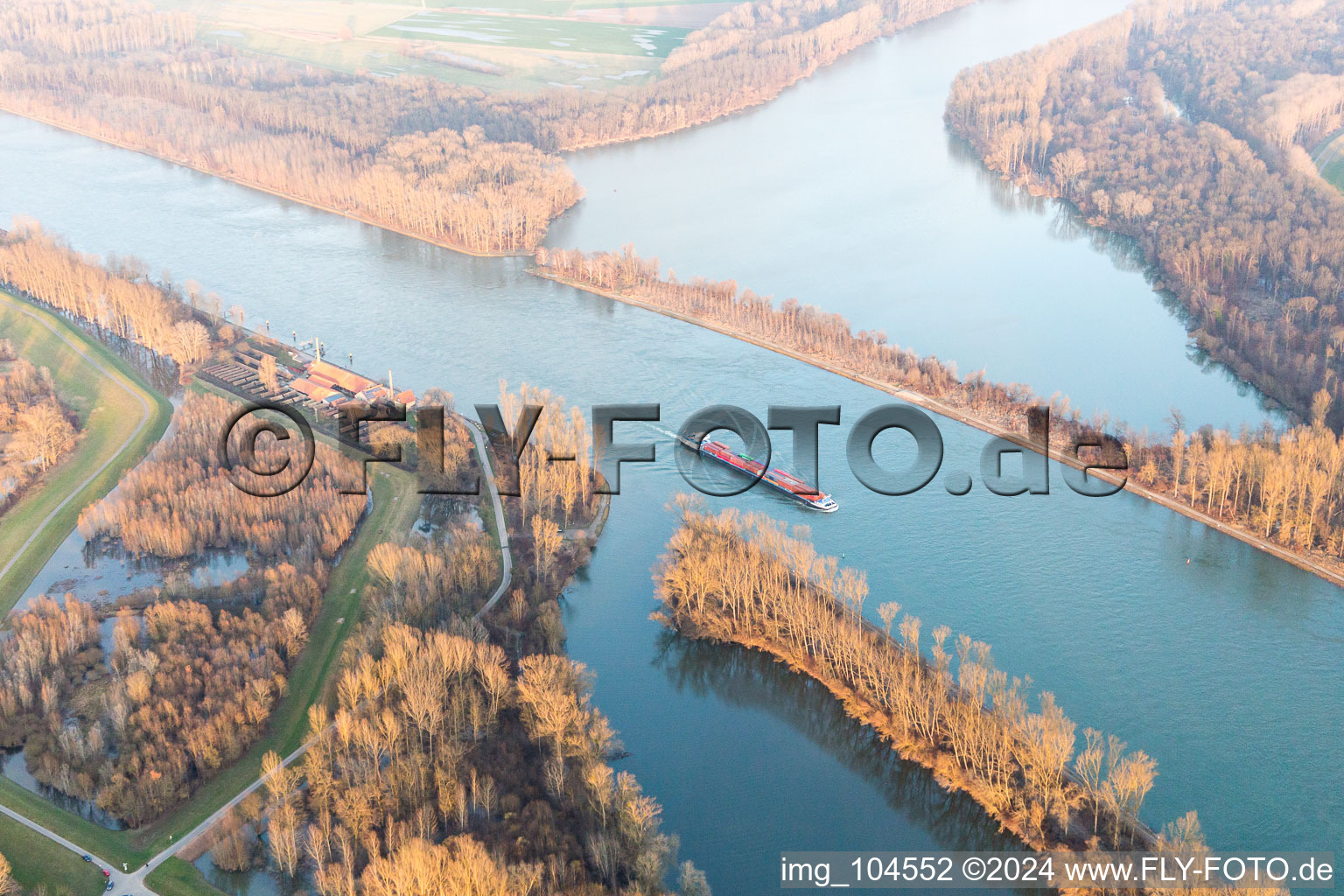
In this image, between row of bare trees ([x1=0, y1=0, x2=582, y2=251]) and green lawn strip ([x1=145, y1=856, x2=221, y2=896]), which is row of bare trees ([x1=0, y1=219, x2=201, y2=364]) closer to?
row of bare trees ([x1=0, y1=0, x2=582, y2=251])

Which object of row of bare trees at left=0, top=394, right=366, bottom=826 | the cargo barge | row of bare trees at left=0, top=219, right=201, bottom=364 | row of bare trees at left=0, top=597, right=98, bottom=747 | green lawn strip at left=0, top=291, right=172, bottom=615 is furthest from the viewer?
row of bare trees at left=0, top=219, right=201, bottom=364

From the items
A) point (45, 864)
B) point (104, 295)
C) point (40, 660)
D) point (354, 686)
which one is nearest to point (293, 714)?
point (354, 686)

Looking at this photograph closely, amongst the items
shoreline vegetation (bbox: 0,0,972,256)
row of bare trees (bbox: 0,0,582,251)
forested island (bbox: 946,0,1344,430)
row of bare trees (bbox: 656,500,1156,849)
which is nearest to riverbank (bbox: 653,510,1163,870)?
row of bare trees (bbox: 656,500,1156,849)

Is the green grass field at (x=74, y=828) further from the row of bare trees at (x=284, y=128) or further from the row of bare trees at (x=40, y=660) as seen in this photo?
the row of bare trees at (x=284, y=128)

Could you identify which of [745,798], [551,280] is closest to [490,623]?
[745,798]

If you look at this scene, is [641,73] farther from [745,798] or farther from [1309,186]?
[745,798]

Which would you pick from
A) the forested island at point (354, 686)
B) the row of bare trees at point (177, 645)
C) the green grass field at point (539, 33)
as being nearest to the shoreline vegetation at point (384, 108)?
the green grass field at point (539, 33)
